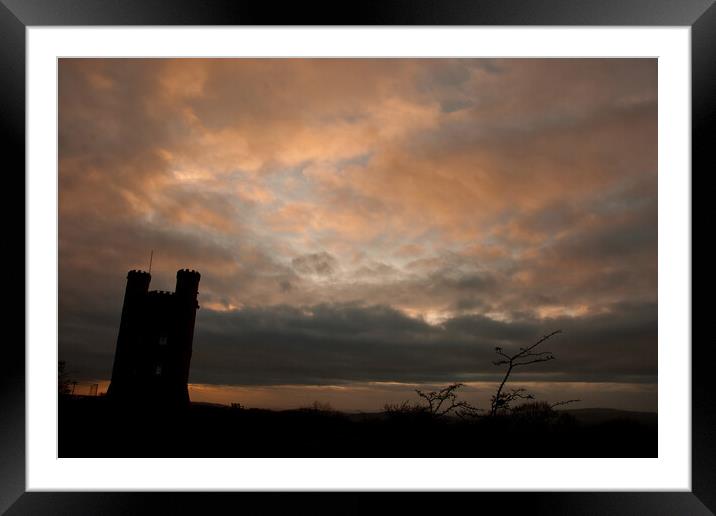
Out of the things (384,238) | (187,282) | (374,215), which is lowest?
(187,282)

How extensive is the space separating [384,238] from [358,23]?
16.3 ft

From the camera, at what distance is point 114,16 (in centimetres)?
248

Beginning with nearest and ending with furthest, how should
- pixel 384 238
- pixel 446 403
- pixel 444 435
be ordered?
1. pixel 444 435
2. pixel 446 403
3. pixel 384 238

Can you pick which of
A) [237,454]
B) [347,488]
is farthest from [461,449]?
[237,454]

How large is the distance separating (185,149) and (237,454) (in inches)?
136

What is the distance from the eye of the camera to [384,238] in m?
7.36

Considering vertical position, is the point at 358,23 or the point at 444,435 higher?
the point at 358,23

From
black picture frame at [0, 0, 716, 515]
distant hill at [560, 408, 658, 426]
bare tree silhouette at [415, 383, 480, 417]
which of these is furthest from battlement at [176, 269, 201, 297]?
black picture frame at [0, 0, 716, 515]

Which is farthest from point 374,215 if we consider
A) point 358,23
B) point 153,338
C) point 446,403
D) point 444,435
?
point 153,338

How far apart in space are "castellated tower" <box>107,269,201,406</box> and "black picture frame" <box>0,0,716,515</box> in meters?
13.5

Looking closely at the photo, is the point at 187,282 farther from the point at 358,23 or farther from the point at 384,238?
the point at 358,23

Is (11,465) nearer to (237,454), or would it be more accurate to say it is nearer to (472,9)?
(472,9)

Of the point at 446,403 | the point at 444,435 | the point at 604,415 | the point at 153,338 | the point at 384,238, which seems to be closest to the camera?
the point at 444,435

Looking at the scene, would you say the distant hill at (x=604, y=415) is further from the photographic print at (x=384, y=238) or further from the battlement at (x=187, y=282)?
the battlement at (x=187, y=282)
